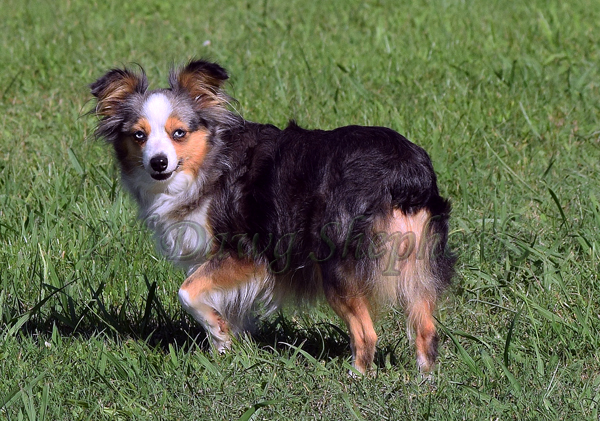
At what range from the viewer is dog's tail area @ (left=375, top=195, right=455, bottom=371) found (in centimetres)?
306

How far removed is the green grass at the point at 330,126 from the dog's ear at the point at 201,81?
2.94ft

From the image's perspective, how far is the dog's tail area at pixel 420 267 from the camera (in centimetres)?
306

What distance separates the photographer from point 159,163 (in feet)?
10.8

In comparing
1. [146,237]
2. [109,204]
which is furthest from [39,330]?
[109,204]

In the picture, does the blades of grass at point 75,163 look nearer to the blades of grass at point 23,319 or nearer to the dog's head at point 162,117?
the dog's head at point 162,117

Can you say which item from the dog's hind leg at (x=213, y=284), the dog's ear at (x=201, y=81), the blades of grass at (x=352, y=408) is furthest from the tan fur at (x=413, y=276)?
the dog's ear at (x=201, y=81)

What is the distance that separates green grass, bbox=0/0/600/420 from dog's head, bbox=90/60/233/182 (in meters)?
0.67

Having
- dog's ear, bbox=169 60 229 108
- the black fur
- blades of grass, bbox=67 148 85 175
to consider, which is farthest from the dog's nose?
blades of grass, bbox=67 148 85 175

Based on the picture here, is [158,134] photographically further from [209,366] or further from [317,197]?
[209,366]

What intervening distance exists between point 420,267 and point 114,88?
1.56 meters

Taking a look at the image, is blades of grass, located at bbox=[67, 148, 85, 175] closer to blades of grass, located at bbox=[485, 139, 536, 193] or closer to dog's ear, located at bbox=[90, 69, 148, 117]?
dog's ear, located at bbox=[90, 69, 148, 117]

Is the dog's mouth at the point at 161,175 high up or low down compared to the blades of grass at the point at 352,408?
up

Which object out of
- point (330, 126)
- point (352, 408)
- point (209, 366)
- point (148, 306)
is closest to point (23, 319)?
point (148, 306)

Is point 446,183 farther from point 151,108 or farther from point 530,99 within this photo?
point 151,108
